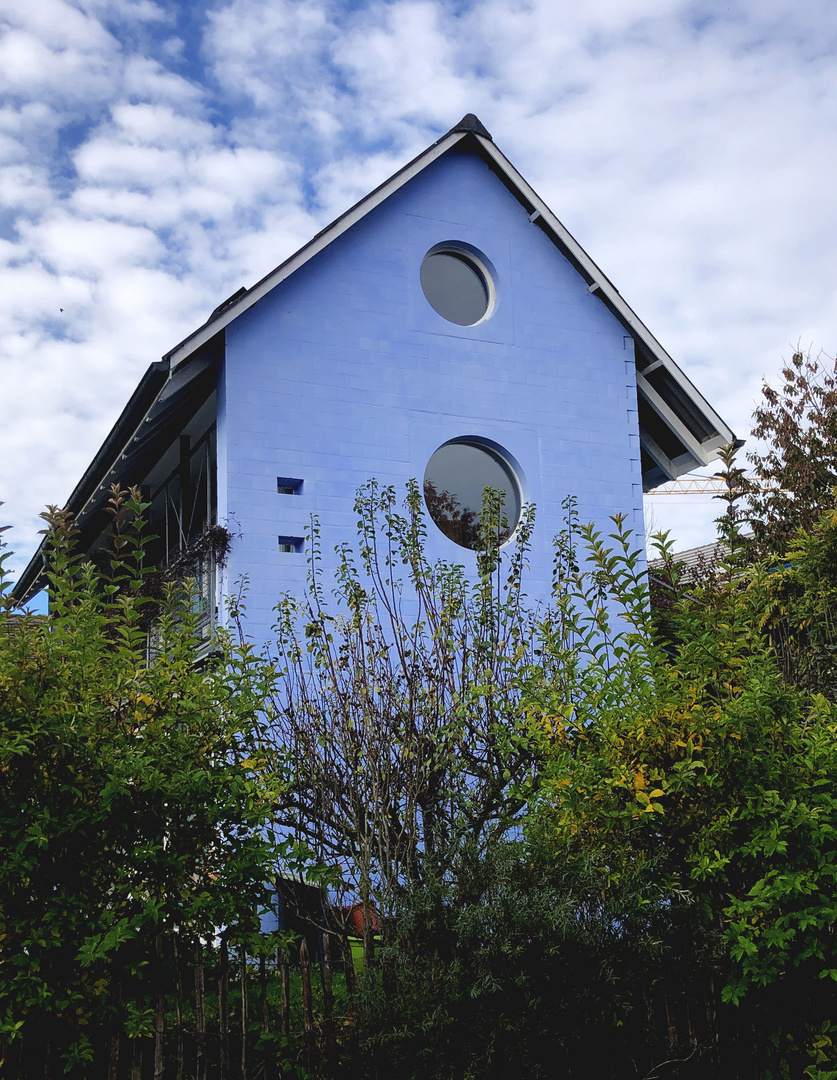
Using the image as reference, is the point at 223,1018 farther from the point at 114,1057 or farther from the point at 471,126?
the point at 471,126

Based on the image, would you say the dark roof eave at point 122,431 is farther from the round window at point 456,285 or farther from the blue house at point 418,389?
the round window at point 456,285

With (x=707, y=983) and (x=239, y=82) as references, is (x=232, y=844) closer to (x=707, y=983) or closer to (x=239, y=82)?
(x=707, y=983)

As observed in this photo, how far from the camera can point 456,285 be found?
40.5 feet

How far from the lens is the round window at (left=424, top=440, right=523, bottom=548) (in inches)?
450

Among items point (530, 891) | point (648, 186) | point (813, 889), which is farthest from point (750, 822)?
point (648, 186)

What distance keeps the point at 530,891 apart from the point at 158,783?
1702 millimetres

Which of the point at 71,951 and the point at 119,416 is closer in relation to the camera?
the point at 71,951

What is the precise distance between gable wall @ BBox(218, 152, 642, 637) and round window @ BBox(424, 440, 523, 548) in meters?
0.20

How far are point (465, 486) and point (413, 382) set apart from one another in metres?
1.29

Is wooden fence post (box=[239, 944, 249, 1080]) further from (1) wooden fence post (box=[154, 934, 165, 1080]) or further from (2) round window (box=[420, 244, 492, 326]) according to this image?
(2) round window (box=[420, 244, 492, 326])

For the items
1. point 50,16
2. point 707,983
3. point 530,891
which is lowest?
point 707,983

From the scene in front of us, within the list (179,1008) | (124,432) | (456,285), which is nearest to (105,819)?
(179,1008)

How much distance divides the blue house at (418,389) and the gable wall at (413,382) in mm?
20

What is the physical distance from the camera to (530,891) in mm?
4609
